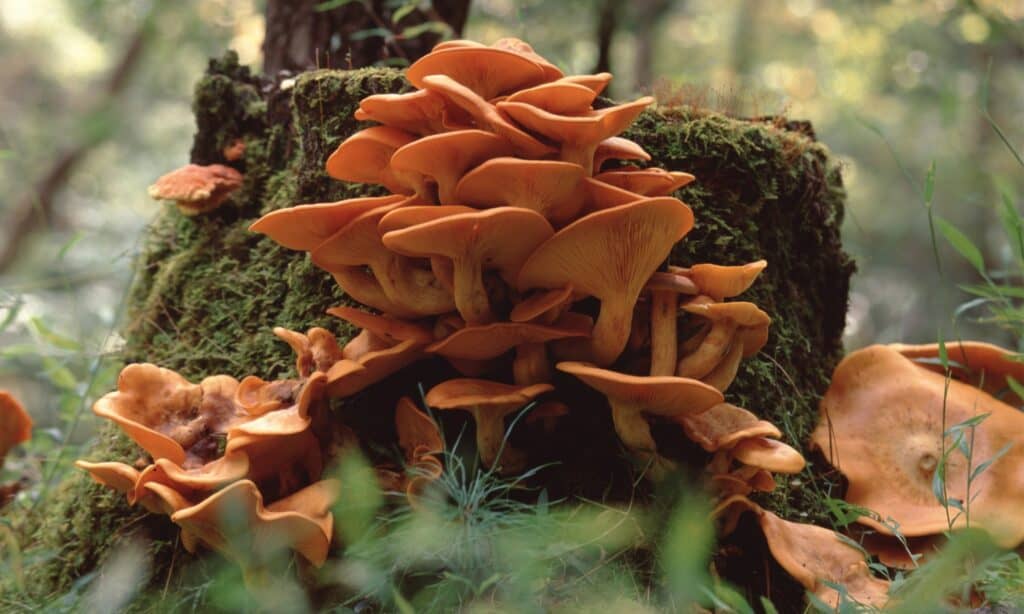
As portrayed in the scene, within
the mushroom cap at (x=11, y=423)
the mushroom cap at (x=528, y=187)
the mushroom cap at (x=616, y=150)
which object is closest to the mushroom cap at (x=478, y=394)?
the mushroom cap at (x=528, y=187)

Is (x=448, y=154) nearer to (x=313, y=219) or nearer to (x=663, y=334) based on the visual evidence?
(x=313, y=219)

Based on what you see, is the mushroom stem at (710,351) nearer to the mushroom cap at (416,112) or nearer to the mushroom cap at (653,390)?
the mushroom cap at (653,390)

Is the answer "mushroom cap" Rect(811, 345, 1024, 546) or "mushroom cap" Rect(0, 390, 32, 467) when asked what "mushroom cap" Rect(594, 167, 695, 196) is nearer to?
"mushroom cap" Rect(811, 345, 1024, 546)

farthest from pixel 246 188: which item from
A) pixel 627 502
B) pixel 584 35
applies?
pixel 584 35

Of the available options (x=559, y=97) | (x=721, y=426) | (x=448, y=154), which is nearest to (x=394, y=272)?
(x=448, y=154)

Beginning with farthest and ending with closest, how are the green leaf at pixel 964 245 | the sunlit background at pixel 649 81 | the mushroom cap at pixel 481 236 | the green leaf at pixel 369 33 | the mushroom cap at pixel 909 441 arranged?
1. the sunlit background at pixel 649 81
2. the green leaf at pixel 369 33
3. the mushroom cap at pixel 909 441
4. the green leaf at pixel 964 245
5. the mushroom cap at pixel 481 236

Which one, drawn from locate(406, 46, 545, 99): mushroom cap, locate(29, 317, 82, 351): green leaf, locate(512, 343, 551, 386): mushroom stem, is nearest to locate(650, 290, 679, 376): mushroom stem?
locate(512, 343, 551, 386): mushroom stem
